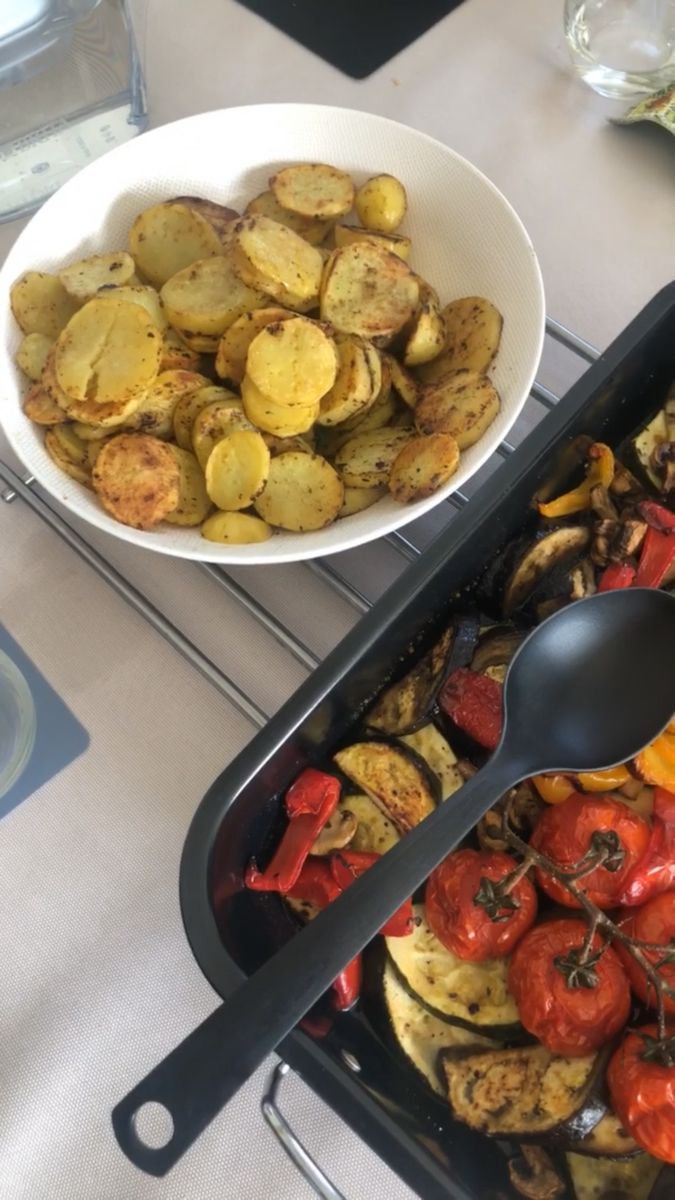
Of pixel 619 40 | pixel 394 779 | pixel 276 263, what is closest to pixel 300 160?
pixel 276 263

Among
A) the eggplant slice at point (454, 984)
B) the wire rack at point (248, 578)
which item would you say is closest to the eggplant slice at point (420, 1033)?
the eggplant slice at point (454, 984)

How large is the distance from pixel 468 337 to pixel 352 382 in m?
0.12

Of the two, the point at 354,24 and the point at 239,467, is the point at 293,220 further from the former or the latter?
the point at 354,24

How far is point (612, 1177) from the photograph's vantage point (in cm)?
53

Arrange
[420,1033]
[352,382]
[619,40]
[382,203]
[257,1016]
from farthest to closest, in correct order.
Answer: [619,40] → [382,203] → [352,382] → [420,1033] → [257,1016]

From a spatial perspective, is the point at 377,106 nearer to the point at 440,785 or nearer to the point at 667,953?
the point at 440,785

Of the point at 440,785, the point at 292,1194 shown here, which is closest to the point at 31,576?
the point at 440,785

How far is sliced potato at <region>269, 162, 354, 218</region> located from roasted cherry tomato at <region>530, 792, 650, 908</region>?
0.49 meters

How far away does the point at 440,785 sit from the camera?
1.95ft

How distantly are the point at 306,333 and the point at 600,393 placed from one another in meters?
0.20

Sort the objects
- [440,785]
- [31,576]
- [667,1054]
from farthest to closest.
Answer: [31,576] < [440,785] < [667,1054]

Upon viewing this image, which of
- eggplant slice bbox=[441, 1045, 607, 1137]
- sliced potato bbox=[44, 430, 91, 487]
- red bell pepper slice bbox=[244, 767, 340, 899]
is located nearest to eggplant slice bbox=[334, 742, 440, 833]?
red bell pepper slice bbox=[244, 767, 340, 899]

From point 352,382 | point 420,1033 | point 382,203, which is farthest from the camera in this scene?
point 382,203

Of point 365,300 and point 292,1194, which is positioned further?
point 365,300
